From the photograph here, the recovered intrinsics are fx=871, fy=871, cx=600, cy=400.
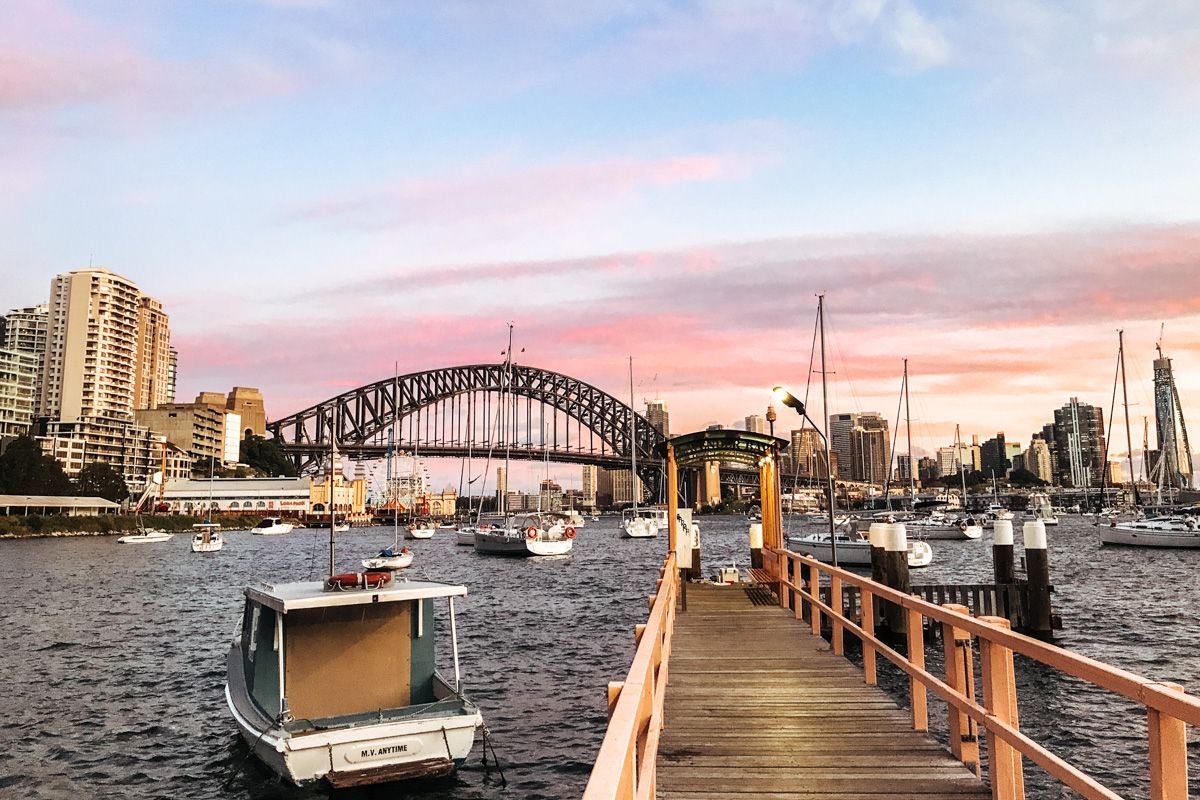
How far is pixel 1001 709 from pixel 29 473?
14910 centimetres

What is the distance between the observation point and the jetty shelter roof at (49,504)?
116312mm

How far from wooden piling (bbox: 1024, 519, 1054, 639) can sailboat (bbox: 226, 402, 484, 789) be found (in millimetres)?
17753

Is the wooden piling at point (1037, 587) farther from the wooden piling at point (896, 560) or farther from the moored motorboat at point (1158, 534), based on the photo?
the moored motorboat at point (1158, 534)

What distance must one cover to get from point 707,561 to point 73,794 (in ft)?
162

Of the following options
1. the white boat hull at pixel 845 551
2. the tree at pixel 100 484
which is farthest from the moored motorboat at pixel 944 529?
the tree at pixel 100 484

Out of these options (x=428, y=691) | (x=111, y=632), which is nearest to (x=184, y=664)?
(x=111, y=632)

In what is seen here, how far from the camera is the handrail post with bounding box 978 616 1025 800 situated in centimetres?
537

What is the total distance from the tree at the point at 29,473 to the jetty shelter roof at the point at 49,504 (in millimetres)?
1864

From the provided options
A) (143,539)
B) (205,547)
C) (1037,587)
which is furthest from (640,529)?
(1037,587)

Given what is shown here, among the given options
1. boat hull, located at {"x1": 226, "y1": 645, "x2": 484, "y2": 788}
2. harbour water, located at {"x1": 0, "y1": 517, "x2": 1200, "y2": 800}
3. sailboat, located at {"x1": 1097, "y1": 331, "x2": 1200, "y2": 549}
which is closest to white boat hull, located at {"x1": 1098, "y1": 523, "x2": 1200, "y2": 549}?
sailboat, located at {"x1": 1097, "y1": 331, "x2": 1200, "y2": 549}

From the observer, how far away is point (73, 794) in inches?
564

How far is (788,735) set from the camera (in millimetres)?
7652

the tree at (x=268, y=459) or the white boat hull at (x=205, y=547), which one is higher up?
the tree at (x=268, y=459)

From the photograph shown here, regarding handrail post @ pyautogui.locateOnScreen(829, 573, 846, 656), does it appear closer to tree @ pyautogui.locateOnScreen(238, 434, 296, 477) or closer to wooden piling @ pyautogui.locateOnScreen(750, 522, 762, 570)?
wooden piling @ pyautogui.locateOnScreen(750, 522, 762, 570)
